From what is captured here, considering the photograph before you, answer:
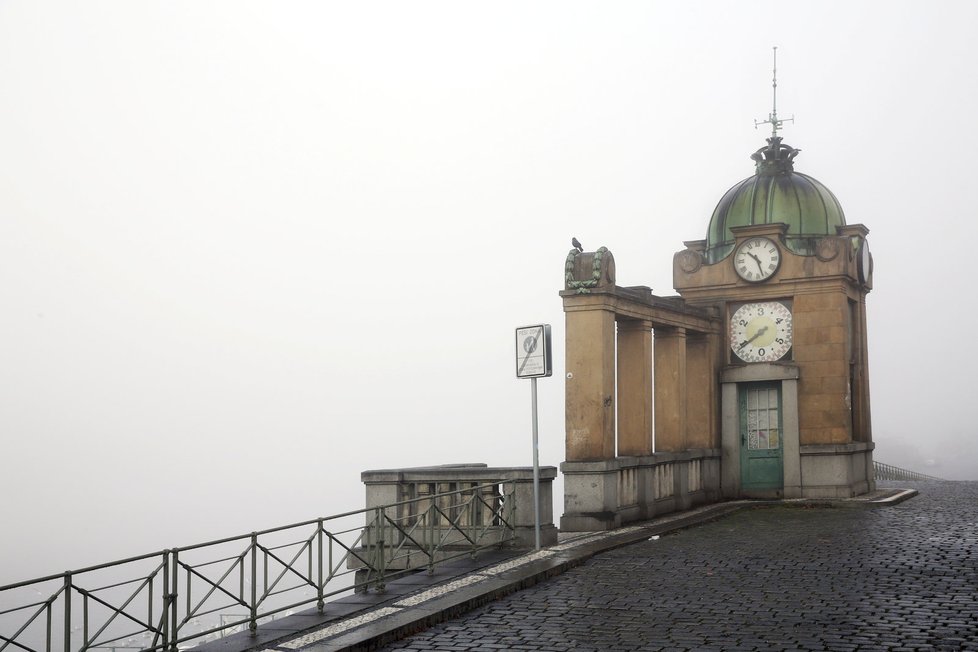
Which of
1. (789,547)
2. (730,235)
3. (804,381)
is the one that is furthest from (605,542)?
(730,235)

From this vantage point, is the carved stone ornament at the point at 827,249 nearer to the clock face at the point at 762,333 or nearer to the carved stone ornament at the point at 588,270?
the clock face at the point at 762,333

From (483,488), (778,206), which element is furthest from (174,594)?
(778,206)

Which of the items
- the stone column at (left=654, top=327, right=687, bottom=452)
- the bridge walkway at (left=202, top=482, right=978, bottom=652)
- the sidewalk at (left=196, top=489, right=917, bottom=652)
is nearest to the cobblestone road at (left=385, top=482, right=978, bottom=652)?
the bridge walkway at (left=202, top=482, right=978, bottom=652)

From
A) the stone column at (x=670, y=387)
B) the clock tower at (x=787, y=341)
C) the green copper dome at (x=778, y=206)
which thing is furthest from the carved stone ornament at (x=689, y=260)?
the stone column at (x=670, y=387)

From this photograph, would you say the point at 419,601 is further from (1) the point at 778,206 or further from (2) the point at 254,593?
(1) the point at 778,206

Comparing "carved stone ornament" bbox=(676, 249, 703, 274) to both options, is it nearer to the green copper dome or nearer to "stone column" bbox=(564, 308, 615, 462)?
the green copper dome

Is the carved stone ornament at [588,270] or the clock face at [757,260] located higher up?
the clock face at [757,260]

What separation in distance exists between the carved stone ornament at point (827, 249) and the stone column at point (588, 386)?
772 cm

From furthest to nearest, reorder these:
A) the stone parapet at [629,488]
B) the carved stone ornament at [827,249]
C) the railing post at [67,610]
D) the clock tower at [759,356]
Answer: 1. the carved stone ornament at [827,249]
2. the clock tower at [759,356]
3. the stone parapet at [629,488]
4. the railing post at [67,610]

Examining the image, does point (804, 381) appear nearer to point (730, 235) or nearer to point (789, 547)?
point (730, 235)

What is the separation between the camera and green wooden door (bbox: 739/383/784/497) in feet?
75.2

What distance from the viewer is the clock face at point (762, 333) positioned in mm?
23312

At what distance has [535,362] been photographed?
13.9 m

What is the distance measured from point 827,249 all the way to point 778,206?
1.70 meters
